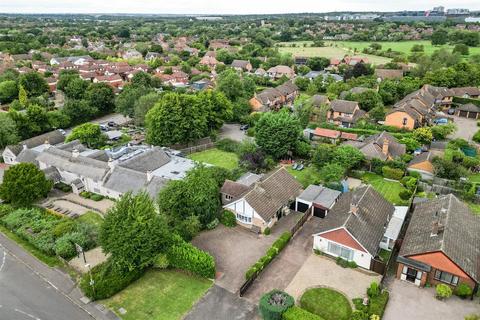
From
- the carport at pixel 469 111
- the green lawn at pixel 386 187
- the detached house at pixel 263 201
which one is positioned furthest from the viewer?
the carport at pixel 469 111

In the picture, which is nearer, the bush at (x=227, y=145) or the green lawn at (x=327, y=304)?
the green lawn at (x=327, y=304)

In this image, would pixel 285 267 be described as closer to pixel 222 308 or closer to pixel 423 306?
pixel 222 308

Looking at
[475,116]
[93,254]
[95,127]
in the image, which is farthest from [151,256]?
[475,116]

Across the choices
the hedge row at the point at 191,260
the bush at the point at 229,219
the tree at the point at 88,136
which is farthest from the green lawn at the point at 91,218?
the tree at the point at 88,136

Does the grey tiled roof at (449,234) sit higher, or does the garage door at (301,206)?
the grey tiled roof at (449,234)

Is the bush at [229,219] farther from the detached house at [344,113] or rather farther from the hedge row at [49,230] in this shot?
the detached house at [344,113]

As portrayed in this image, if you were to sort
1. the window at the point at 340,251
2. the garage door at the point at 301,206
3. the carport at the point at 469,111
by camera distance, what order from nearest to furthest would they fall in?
the window at the point at 340,251
the garage door at the point at 301,206
the carport at the point at 469,111

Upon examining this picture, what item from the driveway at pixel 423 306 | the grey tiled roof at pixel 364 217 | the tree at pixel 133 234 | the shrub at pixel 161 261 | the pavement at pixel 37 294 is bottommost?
the driveway at pixel 423 306
